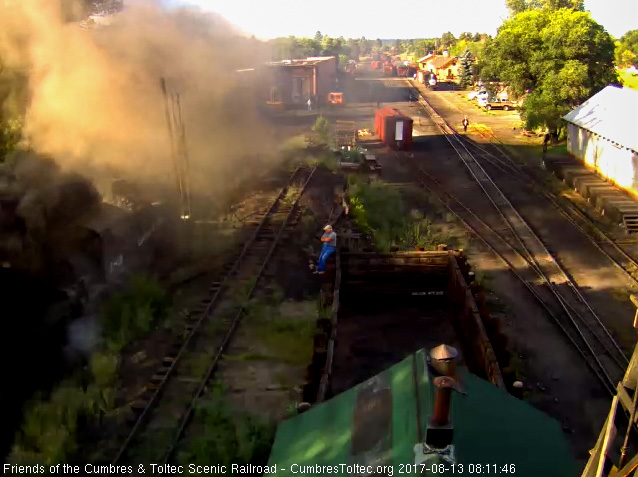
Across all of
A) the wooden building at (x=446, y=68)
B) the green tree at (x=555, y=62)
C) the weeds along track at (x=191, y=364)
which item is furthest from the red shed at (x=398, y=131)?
the wooden building at (x=446, y=68)

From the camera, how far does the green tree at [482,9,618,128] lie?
26453 millimetres

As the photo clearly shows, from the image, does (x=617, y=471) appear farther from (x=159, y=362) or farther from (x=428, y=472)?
(x=159, y=362)

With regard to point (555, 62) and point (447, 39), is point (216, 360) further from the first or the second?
point (447, 39)

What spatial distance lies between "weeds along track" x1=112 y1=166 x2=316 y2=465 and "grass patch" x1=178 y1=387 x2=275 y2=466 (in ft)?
0.71

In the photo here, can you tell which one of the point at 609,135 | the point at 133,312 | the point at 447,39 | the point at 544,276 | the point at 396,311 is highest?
the point at 447,39

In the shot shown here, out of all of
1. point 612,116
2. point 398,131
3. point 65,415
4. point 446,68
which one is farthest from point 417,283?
point 446,68

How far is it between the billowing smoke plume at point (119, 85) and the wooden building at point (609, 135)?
43.8 feet

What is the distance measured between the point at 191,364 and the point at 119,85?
9917mm

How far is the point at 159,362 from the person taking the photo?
29.2ft

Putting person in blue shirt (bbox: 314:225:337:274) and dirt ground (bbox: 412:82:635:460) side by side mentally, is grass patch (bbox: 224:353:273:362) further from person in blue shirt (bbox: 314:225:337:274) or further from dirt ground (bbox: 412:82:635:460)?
dirt ground (bbox: 412:82:635:460)

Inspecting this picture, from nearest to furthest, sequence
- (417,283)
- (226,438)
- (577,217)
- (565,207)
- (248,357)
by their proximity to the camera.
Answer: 1. (226,438)
2. (248,357)
3. (417,283)
4. (577,217)
5. (565,207)

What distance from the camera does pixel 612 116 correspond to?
22156 mm

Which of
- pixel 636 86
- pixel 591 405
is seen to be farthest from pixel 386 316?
pixel 636 86

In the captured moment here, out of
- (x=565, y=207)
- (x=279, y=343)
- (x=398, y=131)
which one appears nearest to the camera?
(x=279, y=343)
